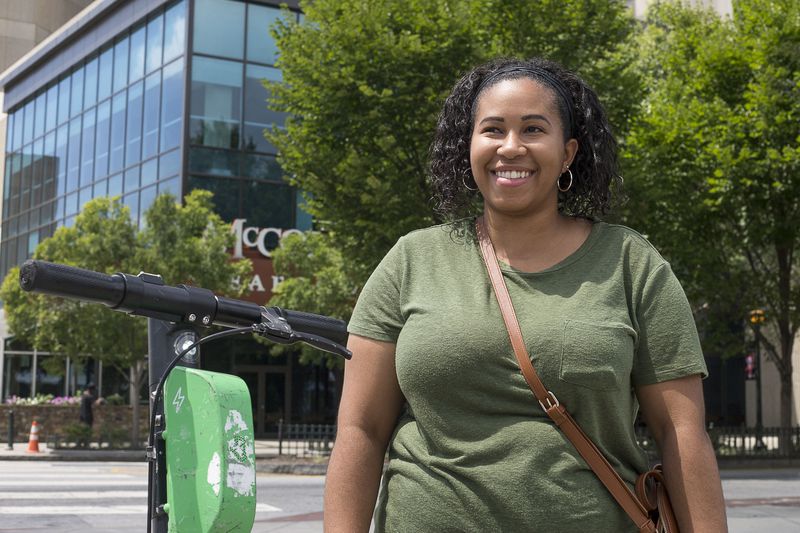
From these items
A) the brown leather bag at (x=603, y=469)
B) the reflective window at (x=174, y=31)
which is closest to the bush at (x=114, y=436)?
the reflective window at (x=174, y=31)

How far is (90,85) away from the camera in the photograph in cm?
3781

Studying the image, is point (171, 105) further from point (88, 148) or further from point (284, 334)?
point (284, 334)

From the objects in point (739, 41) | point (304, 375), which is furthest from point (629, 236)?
point (304, 375)

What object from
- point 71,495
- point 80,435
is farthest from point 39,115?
point 71,495

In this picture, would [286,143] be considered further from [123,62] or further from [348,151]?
[123,62]

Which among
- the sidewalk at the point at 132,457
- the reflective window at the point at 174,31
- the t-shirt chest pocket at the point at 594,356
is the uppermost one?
the reflective window at the point at 174,31

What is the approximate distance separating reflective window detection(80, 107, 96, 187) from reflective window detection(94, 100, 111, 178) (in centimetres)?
40

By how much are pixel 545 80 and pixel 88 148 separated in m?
37.3

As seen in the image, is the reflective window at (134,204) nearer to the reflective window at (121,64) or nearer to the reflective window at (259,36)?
the reflective window at (121,64)

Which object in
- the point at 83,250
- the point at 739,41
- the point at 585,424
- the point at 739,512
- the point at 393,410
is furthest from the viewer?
the point at 83,250

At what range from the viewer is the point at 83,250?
26.2 metres

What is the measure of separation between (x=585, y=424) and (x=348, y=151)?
18.7 meters

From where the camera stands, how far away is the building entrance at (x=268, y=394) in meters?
33.0

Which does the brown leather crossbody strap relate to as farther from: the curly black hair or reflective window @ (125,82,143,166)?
reflective window @ (125,82,143,166)
